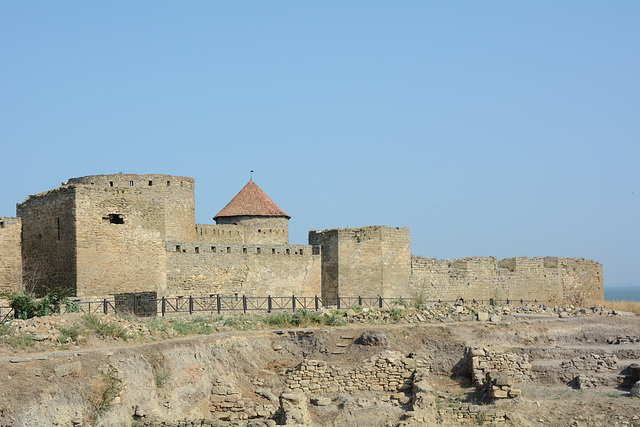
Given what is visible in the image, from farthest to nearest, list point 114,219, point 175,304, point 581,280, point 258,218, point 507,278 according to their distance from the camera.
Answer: point 581,280
point 258,218
point 507,278
point 175,304
point 114,219

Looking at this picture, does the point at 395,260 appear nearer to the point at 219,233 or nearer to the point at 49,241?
the point at 219,233

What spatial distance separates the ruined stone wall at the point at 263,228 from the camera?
3472 cm

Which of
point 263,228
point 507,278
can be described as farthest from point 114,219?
point 507,278

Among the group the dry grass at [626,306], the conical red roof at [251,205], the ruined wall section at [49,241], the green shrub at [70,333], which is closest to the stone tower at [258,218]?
the conical red roof at [251,205]

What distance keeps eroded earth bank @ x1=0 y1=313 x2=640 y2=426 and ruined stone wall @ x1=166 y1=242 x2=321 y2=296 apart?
249 inches

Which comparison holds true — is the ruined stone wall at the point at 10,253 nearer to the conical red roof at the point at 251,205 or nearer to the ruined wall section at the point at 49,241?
the ruined wall section at the point at 49,241

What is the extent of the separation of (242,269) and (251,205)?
776 cm

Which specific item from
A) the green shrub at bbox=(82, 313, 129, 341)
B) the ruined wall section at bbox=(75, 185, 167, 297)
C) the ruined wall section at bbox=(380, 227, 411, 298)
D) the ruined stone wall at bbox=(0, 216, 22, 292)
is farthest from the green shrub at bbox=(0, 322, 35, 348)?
the ruined wall section at bbox=(380, 227, 411, 298)

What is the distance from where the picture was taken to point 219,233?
1288 inches

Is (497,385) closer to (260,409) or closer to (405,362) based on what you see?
(405,362)

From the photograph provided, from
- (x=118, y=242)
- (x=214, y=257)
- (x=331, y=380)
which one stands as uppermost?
(x=118, y=242)

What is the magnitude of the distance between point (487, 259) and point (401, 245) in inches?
195

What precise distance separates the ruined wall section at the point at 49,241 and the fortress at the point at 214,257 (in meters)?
0.03

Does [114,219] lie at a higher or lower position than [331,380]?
higher
